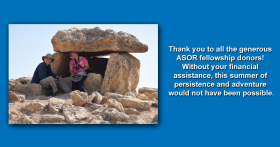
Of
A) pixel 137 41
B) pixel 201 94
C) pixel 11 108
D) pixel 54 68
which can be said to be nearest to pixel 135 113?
pixel 201 94

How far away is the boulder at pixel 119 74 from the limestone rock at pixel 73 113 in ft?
8.20

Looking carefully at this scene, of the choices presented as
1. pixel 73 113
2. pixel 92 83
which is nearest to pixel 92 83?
pixel 92 83

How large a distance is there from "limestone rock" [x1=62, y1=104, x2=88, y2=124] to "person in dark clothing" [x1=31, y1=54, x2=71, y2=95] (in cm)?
231

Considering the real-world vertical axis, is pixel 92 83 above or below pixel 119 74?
below

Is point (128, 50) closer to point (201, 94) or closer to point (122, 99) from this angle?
point (122, 99)

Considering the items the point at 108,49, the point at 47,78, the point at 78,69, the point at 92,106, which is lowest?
the point at 92,106

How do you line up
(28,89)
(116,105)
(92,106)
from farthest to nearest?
(28,89) < (92,106) < (116,105)

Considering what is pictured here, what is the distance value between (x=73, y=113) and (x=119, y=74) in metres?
3.20

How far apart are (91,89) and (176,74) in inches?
160

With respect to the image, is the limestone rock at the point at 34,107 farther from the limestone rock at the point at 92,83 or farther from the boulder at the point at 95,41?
the boulder at the point at 95,41

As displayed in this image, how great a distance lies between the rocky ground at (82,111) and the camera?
6.71m

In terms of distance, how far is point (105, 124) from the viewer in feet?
21.5

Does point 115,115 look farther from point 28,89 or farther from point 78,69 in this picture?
point 78,69

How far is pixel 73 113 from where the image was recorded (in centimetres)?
699
